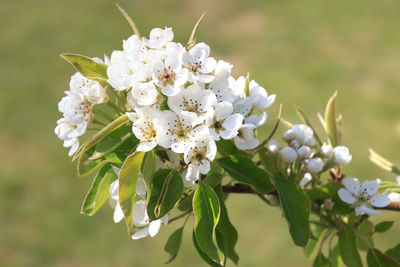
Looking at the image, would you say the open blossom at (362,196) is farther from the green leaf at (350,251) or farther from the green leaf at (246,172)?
the green leaf at (246,172)

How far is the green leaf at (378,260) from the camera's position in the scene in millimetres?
1204

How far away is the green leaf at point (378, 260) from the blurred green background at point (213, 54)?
2.61m

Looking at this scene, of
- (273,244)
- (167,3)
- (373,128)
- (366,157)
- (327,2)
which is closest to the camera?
(273,244)

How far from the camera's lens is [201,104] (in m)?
1.02

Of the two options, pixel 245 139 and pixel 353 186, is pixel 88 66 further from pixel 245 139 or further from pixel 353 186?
pixel 353 186

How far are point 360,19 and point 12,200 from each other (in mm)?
5017

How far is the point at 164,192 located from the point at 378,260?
563 millimetres

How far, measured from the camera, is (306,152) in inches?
46.0

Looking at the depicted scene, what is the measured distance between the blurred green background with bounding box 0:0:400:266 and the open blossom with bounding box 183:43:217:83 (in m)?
2.93

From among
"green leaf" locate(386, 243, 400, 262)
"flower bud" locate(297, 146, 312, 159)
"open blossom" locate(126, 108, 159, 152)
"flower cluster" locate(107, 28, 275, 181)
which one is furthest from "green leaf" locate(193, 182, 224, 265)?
"green leaf" locate(386, 243, 400, 262)

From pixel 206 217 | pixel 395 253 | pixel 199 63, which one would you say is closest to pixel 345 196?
pixel 395 253

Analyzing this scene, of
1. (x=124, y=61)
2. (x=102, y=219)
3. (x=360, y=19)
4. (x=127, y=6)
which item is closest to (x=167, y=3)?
(x=127, y=6)

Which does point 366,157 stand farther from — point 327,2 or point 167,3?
point 167,3

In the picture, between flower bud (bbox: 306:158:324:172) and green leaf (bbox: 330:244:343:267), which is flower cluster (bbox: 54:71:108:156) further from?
green leaf (bbox: 330:244:343:267)
